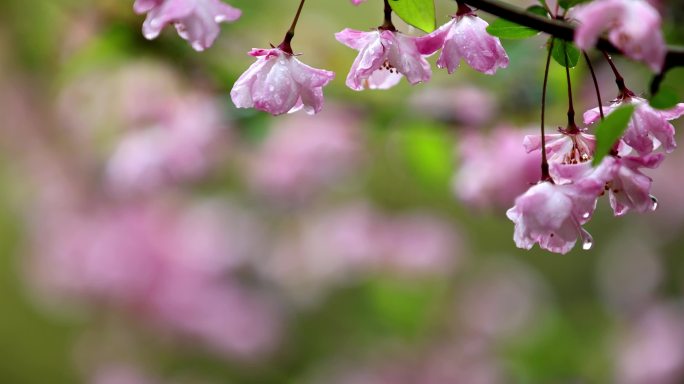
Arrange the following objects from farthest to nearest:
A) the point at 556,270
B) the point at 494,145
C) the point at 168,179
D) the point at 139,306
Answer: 1. the point at 556,270
2. the point at 139,306
3. the point at 168,179
4. the point at 494,145

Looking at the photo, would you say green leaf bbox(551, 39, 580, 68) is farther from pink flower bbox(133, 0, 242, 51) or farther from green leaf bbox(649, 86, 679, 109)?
pink flower bbox(133, 0, 242, 51)

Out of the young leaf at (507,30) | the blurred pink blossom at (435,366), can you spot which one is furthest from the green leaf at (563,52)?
the blurred pink blossom at (435,366)

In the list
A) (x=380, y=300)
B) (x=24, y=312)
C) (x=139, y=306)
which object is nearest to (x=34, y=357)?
(x=24, y=312)

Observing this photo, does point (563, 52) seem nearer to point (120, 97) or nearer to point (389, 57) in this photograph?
point (389, 57)

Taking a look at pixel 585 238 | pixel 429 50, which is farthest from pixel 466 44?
pixel 585 238

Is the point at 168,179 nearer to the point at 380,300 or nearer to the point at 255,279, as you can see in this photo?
the point at 380,300

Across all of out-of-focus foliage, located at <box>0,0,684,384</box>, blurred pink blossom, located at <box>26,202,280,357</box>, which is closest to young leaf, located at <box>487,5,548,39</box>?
out-of-focus foliage, located at <box>0,0,684,384</box>
